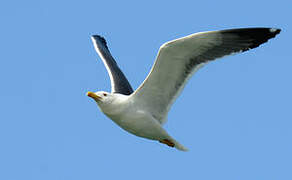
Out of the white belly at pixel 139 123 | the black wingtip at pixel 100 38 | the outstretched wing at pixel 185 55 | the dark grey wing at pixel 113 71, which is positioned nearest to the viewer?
the outstretched wing at pixel 185 55

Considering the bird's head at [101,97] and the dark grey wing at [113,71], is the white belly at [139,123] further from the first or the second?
the dark grey wing at [113,71]

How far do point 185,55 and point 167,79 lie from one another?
0.59 m

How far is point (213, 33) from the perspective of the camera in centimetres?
1118

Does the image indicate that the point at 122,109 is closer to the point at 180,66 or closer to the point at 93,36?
the point at 180,66

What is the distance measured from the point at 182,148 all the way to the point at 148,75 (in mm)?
1645

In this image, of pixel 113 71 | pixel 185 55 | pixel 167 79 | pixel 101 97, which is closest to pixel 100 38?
pixel 113 71

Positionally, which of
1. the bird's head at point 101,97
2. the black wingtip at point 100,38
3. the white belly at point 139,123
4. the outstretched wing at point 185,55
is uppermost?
the black wingtip at point 100,38

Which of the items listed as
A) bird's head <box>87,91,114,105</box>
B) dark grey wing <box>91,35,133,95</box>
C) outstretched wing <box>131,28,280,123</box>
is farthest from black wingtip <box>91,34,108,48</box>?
outstretched wing <box>131,28,280,123</box>

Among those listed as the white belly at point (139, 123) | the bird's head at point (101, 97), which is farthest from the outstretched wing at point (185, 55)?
the bird's head at point (101, 97)

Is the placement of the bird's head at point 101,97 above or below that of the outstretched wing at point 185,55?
below

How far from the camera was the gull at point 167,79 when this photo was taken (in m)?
11.2

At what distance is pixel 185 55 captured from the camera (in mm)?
11406

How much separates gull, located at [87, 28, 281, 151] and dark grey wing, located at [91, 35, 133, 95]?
2.84ft

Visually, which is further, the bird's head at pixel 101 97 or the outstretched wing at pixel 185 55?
the bird's head at pixel 101 97
